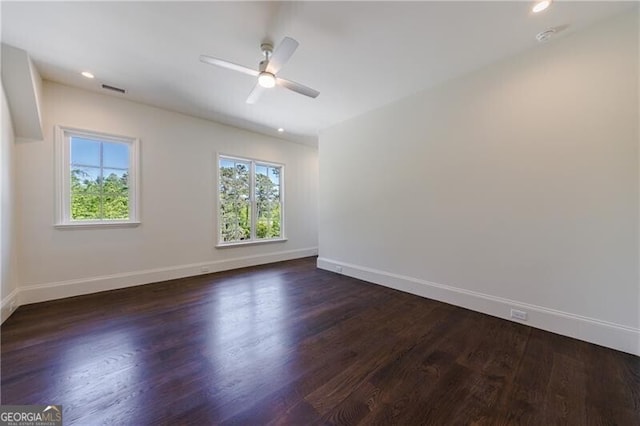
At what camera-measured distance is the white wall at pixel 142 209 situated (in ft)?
9.96

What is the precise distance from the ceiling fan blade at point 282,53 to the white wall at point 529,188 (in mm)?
2074

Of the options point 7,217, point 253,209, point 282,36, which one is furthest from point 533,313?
point 7,217

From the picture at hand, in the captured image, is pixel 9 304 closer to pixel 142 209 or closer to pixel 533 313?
pixel 142 209

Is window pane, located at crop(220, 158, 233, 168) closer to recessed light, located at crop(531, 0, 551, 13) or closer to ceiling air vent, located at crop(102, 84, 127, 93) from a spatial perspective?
ceiling air vent, located at crop(102, 84, 127, 93)

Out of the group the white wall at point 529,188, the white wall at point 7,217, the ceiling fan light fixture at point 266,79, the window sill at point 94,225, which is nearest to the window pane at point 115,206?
the window sill at point 94,225

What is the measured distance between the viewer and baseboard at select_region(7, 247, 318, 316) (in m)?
3.01

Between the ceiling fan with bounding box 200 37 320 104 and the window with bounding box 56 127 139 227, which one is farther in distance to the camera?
the window with bounding box 56 127 139 227

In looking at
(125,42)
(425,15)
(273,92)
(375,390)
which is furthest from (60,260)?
(425,15)

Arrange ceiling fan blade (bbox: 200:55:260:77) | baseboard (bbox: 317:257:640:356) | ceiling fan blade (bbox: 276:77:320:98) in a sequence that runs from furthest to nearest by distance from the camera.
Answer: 1. ceiling fan blade (bbox: 276:77:320:98)
2. ceiling fan blade (bbox: 200:55:260:77)
3. baseboard (bbox: 317:257:640:356)

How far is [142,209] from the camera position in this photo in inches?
150

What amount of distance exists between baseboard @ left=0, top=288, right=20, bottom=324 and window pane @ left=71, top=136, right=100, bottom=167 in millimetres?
1733

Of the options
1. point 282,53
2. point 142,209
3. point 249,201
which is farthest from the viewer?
point 249,201

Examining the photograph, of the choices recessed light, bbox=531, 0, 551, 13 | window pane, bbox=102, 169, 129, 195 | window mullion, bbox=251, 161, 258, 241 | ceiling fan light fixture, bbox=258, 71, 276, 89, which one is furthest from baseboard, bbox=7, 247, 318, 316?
recessed light, bbox=531, 0, 551, 13

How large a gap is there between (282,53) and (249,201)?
11.3ft
